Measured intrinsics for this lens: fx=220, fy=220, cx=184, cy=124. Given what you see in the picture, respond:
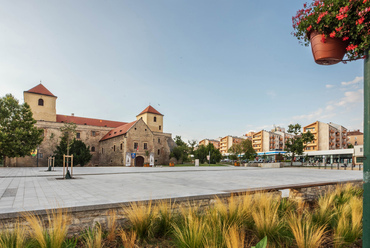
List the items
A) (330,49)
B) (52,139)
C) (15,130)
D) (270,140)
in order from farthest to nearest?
(270,140), (52,139), (15,130), (330,49)

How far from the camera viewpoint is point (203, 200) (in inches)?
208

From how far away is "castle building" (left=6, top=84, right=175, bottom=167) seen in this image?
4491cm

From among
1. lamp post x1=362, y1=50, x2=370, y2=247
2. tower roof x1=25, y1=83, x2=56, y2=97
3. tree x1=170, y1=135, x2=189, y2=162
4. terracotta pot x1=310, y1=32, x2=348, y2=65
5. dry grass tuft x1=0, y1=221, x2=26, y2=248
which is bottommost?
tree x1=170, y1=135, x2=189, y2=162

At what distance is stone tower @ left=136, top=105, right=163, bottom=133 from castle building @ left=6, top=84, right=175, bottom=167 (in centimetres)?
431

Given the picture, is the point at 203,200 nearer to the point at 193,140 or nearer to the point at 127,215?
the point at 127,215

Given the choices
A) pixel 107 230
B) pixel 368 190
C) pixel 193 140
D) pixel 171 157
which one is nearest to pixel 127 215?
pixel 107 230

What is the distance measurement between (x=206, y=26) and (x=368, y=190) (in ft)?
39.0

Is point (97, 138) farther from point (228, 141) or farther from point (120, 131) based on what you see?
point (228, 141)

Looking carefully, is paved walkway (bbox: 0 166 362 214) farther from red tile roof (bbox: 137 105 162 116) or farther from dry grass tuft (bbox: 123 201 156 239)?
red tile roof (bbox: 137 105 162 116)

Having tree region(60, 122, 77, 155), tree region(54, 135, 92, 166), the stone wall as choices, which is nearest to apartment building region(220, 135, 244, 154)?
the stone wall

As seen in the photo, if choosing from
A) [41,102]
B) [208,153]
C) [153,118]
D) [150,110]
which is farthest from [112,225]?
[150,110]

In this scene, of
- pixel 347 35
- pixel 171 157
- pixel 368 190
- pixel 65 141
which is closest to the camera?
pixel 368 190

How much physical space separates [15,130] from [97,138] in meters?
25.3

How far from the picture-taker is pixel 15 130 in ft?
94.4
